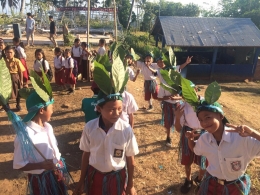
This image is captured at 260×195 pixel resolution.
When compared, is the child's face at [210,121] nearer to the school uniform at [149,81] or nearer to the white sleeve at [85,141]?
the white sleeve at [85,141]

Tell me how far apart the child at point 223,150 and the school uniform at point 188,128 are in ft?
2.67

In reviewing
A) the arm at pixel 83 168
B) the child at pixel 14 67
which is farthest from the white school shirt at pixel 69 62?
the arm at pixel 83 168

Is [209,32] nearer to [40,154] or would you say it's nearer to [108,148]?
[108,148]

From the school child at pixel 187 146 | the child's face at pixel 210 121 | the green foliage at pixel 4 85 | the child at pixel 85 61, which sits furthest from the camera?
the child at pixel 85 61

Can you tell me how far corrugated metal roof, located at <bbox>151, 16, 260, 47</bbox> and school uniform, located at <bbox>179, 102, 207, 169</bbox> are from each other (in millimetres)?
8040

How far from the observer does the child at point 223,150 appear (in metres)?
2.09

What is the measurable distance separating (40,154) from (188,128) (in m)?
2.04

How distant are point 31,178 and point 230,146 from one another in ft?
6.28

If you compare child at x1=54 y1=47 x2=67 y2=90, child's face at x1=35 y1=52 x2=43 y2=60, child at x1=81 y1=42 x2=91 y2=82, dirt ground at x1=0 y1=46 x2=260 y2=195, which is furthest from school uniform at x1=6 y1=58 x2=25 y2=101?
child at x1=81 y1=42 x2=91 y2=82

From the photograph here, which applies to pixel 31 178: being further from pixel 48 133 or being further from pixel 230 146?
pixel 230 146

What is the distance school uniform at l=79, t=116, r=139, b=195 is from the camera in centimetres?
229

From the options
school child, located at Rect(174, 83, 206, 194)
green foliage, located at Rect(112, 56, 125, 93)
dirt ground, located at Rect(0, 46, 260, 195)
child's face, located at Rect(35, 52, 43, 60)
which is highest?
green foliage, located at Rect(112, 56, 125, 93)

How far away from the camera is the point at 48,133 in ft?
7.82

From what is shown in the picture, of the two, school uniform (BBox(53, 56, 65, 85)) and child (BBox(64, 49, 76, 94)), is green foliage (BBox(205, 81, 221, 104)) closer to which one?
child (BBox(64, 49, 76, 94))
